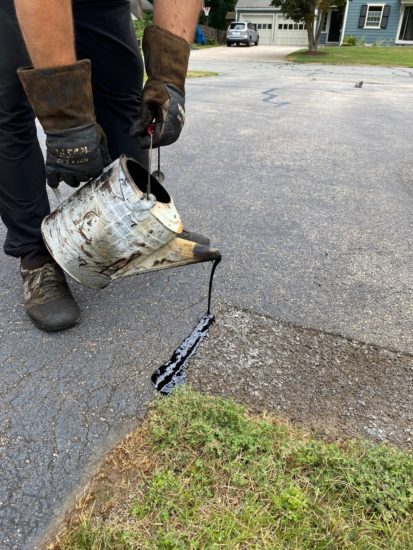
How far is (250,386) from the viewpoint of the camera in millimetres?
1557

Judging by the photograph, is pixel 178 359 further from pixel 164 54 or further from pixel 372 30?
pixel 372 30

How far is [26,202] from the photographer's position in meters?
1.84

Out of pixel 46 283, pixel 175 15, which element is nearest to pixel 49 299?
pixel 46 283

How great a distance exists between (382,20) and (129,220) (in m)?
33.2

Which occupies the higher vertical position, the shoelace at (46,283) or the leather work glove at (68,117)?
the leather work glove at (68,117)

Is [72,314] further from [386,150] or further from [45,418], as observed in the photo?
[386,150]

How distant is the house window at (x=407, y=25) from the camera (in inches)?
1108

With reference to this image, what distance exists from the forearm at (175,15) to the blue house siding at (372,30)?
106ft

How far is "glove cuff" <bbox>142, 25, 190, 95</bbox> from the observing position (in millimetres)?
1606

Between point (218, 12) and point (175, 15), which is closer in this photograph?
point (175, 15)

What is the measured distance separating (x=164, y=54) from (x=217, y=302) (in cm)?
102

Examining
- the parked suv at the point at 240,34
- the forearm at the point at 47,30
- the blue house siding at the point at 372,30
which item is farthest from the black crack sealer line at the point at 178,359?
the parked suv at the point at 240,34

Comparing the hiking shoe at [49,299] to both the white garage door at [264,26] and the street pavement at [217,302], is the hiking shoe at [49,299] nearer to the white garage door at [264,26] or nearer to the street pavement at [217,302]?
the street pavement at [217,302]

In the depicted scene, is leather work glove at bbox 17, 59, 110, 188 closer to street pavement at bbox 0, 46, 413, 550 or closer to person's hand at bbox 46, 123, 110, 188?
person's hand at bbox 46, 123, 110, 188
